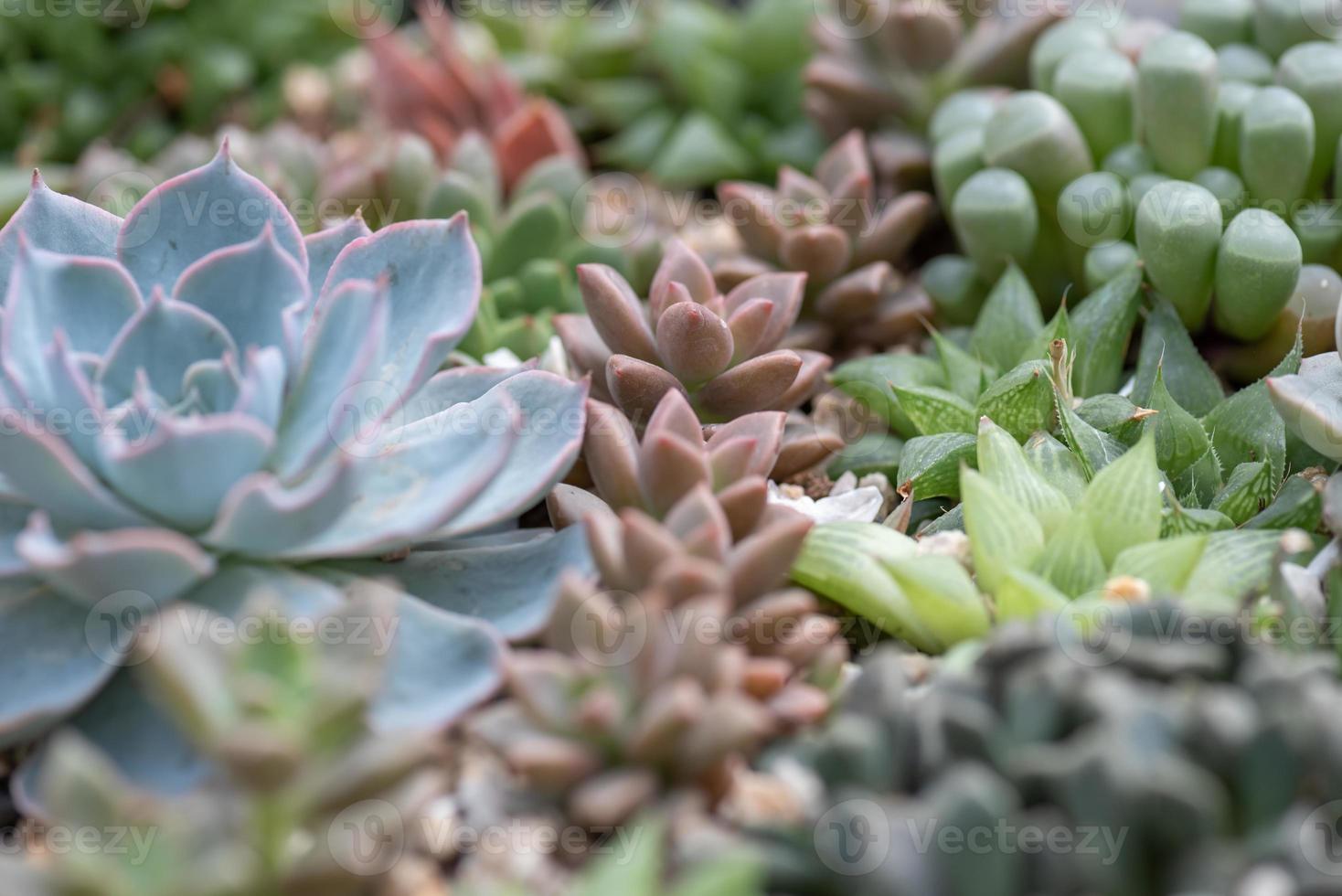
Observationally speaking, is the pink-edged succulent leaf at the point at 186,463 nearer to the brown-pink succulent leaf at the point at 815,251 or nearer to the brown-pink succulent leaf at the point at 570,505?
the brown-pink succulent leaf at the point at 570,505

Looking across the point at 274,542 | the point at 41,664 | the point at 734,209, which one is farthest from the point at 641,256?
the point at 41,664

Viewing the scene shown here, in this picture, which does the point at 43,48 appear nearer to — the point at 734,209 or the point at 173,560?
the point at 734,209

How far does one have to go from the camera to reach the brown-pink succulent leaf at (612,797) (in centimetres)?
72

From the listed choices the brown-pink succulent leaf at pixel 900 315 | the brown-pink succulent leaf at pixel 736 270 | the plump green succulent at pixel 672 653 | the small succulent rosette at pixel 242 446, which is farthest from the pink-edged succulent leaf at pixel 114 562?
the brown-pink succulent leaf at pixel 900 315

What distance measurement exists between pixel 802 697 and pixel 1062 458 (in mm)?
360

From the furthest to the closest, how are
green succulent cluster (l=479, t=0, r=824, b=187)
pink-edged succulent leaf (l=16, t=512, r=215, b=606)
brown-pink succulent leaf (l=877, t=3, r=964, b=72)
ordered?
green succulent cluster (l=479, t=0, r=824, b=187)
brown-pink succulent leaf (l=877, t=3, r=964, b=72)
pink-edged succulent leaf (l=16, t=512, r=215, b=606)

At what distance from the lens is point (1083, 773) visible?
2.21ft

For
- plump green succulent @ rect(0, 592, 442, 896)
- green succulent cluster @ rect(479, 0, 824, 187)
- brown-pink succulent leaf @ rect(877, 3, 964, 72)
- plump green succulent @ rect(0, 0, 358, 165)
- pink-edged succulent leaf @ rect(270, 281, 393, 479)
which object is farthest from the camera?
plump green succulent @ rect(0, 0, 358, 165)

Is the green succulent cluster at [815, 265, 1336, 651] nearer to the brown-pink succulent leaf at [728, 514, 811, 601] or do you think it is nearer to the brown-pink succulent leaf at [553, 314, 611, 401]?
the brown-pink succulent leaf at [728, 514, 811, 601]

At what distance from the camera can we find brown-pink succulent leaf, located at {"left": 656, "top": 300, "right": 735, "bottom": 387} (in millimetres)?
1023

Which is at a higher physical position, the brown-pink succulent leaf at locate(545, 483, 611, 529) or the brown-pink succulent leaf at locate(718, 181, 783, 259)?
the brown-pink succulent leaf at locate(718, 181, 783, 259)

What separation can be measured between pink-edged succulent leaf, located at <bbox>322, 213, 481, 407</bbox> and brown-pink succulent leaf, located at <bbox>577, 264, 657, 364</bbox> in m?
0.10

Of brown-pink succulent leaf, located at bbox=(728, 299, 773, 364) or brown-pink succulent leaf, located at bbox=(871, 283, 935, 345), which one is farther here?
brown-pink succulent leaf, located at bbox=(871, 283, 935, 345)

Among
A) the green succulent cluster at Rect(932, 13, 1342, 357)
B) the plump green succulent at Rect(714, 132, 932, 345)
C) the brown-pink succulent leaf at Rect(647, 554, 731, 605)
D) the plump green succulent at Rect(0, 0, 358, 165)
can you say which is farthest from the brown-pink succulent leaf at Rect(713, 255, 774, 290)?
the plump green succulent at Rect(0, 0, 358, 165)
